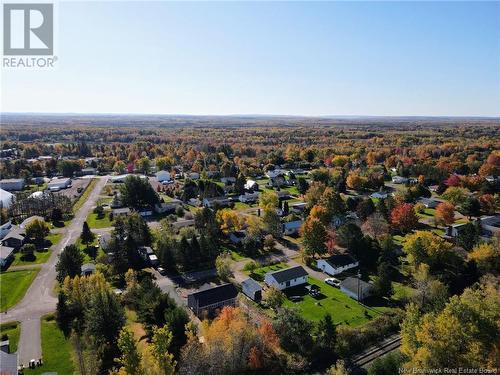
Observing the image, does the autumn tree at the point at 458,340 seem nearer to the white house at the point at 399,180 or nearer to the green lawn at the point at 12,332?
the green lawn at the point at 12,332

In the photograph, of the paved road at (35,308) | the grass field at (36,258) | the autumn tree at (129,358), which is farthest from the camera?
the grass field at (36,258)

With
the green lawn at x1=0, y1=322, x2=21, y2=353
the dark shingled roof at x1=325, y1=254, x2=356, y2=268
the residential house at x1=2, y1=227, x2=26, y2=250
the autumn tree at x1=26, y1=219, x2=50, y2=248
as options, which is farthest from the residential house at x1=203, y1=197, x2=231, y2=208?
the green lawn at x1=0, y1=322, x2=21, y2=353

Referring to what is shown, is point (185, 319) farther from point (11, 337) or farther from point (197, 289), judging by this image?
point (11, 337)

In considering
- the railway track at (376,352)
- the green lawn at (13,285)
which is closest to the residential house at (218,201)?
the green lawn at (13,285)

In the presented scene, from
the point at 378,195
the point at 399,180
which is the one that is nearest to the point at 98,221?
the point at 378,195

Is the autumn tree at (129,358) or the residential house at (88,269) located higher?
the autumn tree at (129,358)

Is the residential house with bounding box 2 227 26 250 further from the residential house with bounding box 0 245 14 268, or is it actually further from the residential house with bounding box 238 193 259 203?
the residential house with bounding box 238 193 259 203
